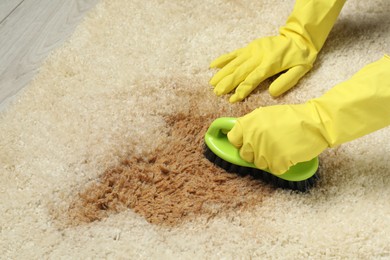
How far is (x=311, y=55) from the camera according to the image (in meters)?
1.08

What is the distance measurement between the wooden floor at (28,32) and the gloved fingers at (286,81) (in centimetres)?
55

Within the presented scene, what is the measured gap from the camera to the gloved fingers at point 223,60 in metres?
1.09

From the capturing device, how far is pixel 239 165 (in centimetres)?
88

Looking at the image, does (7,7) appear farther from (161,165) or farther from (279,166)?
(279,166)

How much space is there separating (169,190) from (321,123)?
0.29m

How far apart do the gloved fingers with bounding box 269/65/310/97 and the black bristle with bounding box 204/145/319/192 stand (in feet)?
0.72

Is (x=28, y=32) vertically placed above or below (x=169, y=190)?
above

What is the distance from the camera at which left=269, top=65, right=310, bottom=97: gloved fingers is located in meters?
1.03

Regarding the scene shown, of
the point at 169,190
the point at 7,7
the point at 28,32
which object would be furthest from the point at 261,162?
Answer: the point at 7,7

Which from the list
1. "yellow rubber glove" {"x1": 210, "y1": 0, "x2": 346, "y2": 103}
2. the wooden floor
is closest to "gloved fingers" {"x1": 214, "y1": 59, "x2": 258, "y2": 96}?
"yellow rubber glove" {"x1": 210, "y1": 0, "x2": 346, "y2": 103}

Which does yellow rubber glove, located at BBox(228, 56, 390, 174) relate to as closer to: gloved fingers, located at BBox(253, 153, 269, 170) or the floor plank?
gloved fingers, located at BBox(253, 153, 269, 170)

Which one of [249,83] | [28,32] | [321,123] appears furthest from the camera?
[28,32]

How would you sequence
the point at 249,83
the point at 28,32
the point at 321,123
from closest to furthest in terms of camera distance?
the point at 321,123
the point at 249,83
the point at 28,32

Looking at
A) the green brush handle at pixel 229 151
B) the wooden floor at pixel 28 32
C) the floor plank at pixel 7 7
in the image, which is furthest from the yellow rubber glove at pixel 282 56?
the floor plank at pixel 7 7
